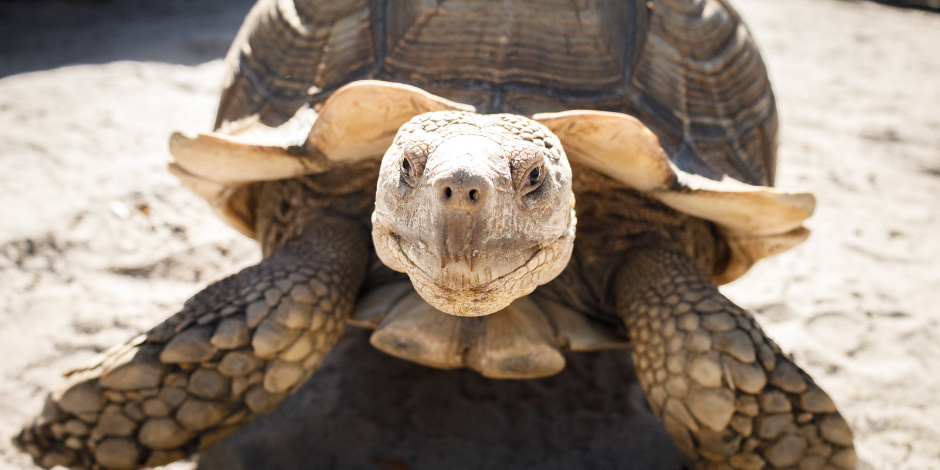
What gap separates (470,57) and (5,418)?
1805 mm

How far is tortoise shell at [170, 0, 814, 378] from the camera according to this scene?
1621 mm

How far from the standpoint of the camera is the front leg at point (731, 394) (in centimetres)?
160

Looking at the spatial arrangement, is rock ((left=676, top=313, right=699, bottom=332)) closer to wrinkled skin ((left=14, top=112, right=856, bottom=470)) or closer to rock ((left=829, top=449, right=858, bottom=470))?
wrinkled skin ((left=14, top=112, right=856, bottom=470))

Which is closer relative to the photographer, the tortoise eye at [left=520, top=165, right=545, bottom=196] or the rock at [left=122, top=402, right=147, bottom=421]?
the tortoise eye at [left=520, top=165, right=545, bottom=196]

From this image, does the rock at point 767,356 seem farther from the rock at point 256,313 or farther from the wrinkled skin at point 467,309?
the rock at point 256,313

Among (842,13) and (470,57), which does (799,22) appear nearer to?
(842,13)

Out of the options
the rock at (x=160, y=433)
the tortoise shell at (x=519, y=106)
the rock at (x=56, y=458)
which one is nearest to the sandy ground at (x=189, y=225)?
the rock at (x=56, y=458)

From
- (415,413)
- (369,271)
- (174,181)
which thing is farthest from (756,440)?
(174,181)

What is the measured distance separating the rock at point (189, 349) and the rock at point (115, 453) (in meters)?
0.24

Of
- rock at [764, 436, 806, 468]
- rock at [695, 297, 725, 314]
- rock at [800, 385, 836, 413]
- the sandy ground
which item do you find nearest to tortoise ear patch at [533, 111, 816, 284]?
rock at [695, 297, 725, 314]

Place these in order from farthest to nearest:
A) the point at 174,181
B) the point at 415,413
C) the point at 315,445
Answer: the point at 174,181 < the point at 415,413 < the point at 315,445

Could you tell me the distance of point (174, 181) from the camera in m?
3.30

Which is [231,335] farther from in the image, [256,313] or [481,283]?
[481,283]

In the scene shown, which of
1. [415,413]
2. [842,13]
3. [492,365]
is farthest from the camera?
[842,13]
